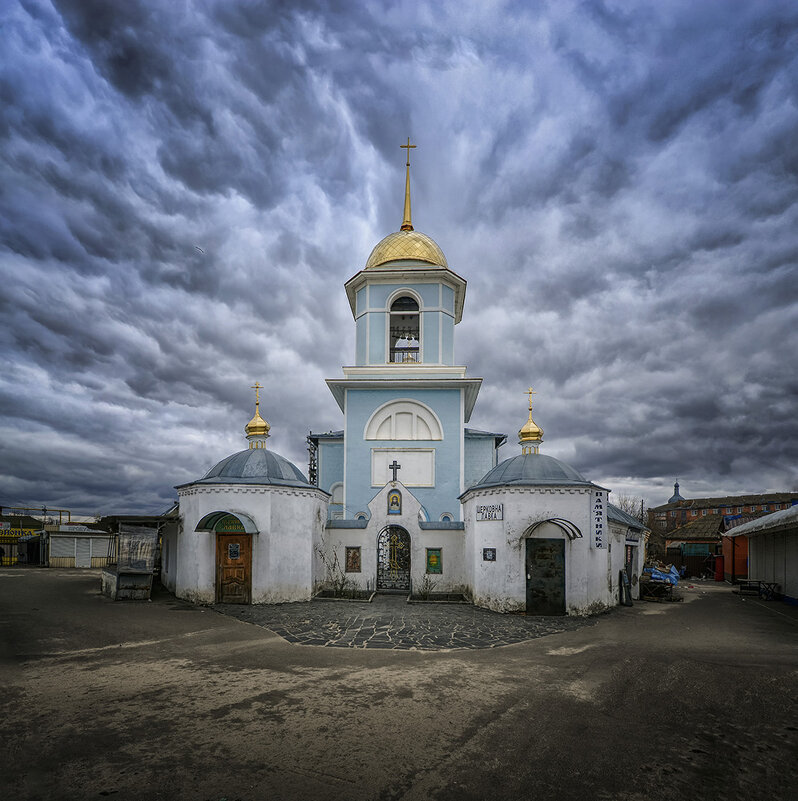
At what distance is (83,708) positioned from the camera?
21.8 feet

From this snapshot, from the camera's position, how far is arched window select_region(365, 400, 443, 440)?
22.8 m

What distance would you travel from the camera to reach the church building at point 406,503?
15000 mm

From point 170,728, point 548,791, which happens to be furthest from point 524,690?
point 170,728

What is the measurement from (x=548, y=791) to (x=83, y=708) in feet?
17.6

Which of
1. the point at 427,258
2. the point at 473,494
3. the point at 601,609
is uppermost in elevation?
the point at 427,258

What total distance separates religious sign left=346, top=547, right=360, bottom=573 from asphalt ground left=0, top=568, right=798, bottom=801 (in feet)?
24.5

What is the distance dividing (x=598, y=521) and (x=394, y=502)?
21.5 ft

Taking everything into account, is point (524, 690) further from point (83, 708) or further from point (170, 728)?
point (83, 708)

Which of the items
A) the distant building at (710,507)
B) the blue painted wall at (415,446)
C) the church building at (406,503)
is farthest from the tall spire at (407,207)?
the distant building at (710,507)

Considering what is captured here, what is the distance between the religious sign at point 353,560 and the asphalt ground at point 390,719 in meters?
7.47

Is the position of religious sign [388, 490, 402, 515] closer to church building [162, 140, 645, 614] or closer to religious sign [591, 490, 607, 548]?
church building [162, 140, 645, 614]

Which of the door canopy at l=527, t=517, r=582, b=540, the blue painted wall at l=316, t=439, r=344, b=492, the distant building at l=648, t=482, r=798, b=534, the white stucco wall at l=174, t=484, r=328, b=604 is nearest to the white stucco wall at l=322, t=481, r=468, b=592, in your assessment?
the white stucco wall at l=174, t=484, r=328, b=604

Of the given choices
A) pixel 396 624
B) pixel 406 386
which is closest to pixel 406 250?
pixel 406 386

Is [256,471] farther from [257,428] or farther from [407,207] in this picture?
[407,207]
